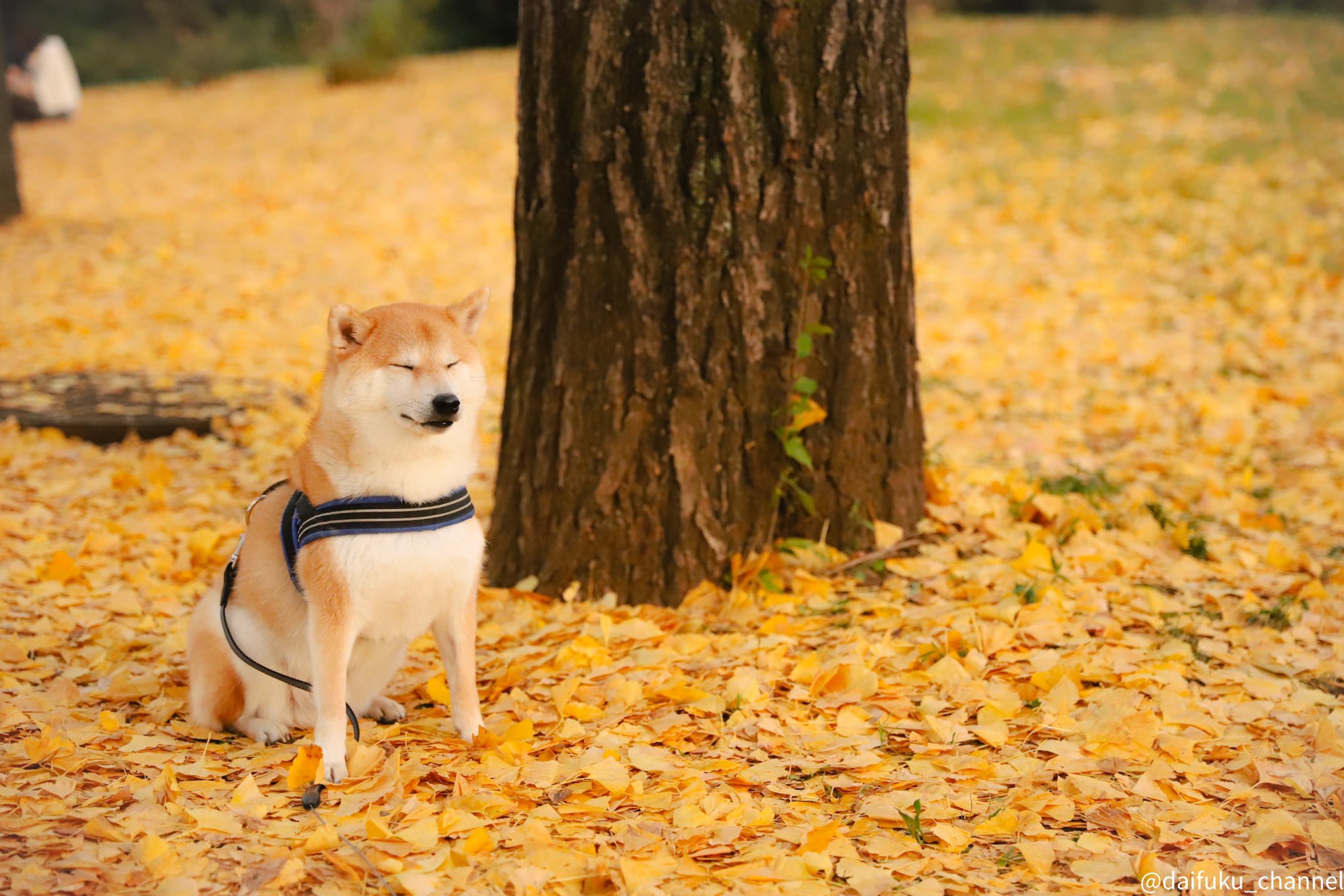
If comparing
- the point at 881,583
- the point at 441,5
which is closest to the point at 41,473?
Result: the point at 881,583

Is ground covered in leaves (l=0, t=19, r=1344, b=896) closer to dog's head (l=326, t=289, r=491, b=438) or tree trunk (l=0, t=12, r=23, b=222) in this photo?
dog's head (l=326, t=289, r=491, b=438)

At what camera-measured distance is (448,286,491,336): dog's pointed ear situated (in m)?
3.03

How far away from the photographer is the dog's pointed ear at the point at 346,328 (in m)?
2.84

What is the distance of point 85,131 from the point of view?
1677cm

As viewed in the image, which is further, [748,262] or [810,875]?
[748,262]

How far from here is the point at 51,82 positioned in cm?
1800

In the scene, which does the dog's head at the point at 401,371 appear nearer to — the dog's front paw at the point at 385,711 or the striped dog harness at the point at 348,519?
the striped dog harness at the point at 348,519

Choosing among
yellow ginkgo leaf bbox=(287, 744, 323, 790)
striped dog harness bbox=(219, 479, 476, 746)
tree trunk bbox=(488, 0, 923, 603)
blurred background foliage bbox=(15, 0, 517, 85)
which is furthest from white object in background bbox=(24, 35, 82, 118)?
yellow ginkgo leaf bbox=(287, 744, 323, 790)

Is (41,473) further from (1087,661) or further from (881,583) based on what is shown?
(1087,661)

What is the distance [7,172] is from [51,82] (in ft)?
28.8

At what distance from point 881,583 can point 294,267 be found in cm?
690

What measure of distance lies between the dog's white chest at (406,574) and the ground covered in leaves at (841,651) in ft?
1.12

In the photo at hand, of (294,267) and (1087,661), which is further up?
(294,267)

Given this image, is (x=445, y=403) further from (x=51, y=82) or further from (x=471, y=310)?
(x=51, y=82)
